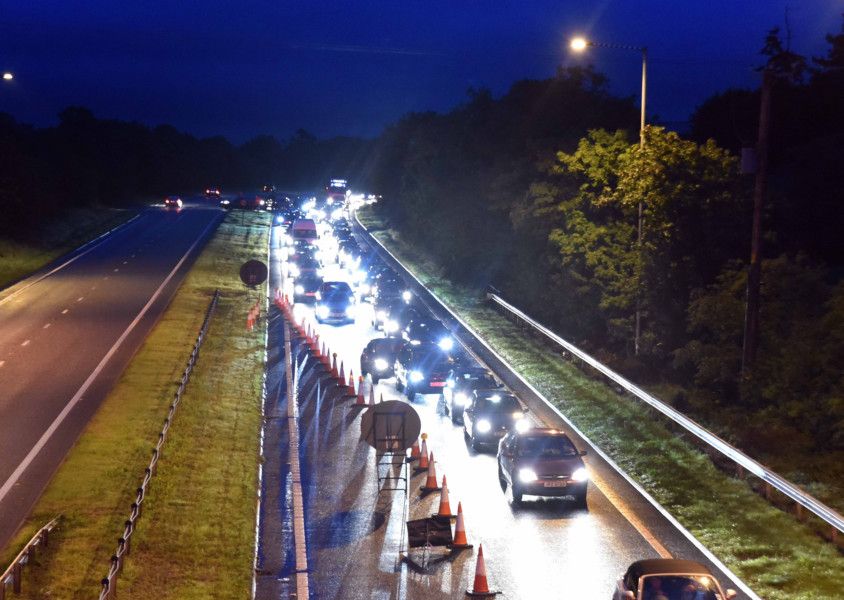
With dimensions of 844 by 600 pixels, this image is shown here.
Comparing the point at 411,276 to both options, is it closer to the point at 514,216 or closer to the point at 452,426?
the point at 514,216

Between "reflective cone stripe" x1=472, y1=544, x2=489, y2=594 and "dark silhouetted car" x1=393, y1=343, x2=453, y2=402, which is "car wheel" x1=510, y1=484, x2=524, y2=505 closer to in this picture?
"reflective cone stripe" x1=472, y1=544, x2=489, y2=594

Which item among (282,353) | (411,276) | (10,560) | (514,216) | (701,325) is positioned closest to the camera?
(10,560)

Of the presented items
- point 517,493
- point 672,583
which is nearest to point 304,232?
point 517,493

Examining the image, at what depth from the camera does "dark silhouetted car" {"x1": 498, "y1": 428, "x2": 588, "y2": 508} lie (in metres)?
19.3

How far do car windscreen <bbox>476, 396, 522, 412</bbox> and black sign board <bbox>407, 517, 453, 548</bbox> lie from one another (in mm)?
8204

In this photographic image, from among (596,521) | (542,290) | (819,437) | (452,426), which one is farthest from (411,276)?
(596,521)

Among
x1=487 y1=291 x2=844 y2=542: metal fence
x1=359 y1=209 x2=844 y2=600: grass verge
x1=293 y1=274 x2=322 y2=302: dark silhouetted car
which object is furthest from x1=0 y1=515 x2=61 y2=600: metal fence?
x1=293 y1=274 x2=322 y2=302: dark silhouetted car

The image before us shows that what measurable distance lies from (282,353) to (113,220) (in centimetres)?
6667

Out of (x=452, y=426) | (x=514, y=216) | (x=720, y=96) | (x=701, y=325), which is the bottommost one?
(x=452, y=426)

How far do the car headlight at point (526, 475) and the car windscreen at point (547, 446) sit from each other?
0.42 m

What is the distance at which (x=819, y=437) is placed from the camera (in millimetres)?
24047

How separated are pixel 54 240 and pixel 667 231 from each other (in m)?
57.2

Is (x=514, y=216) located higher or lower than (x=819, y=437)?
higher

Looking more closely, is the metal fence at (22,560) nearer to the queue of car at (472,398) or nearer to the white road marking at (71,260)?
the queue of car at (472,398)
